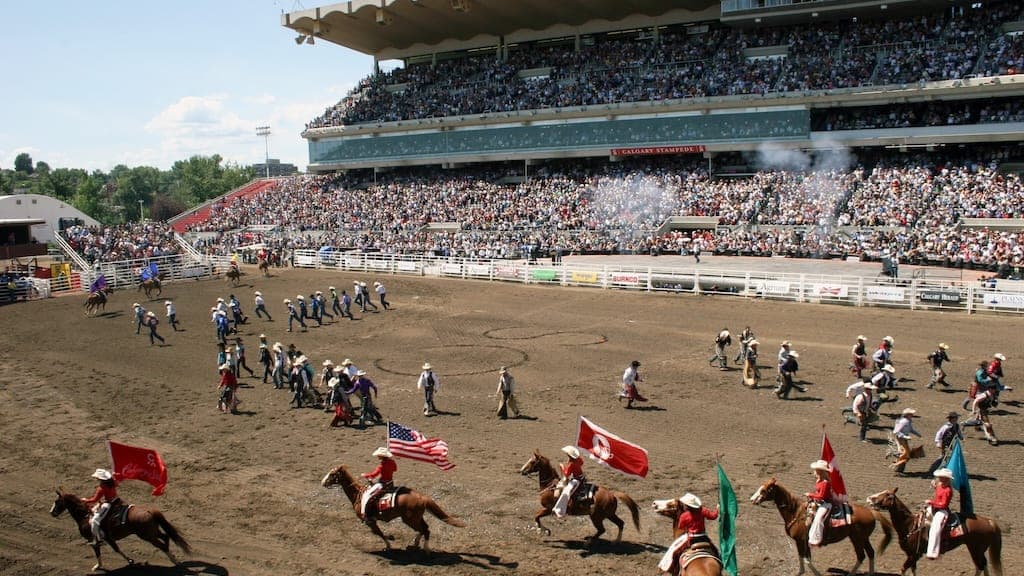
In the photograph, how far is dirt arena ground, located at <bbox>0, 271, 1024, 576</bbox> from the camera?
10930 mm

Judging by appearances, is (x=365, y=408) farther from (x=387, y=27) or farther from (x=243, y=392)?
(x=387, y=27)

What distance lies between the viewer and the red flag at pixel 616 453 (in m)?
10.5

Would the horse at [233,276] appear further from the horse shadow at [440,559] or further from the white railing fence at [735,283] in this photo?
the horse shadow at [440,559]

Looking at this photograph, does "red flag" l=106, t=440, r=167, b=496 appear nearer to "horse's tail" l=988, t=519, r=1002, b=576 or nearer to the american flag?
the american flag

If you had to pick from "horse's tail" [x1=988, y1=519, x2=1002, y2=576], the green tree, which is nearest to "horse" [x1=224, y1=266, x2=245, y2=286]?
"horse's tail" [x1=988, y1=519, x2=1002, y2=576]

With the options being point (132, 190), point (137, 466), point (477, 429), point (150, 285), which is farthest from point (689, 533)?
point (132, 190)

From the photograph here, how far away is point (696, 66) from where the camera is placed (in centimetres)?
5034

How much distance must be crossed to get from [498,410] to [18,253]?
41.5m

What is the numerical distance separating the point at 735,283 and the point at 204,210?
55.0m

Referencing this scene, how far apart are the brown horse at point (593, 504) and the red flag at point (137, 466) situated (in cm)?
497

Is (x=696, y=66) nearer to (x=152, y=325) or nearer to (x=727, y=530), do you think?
(x=152, y=325)

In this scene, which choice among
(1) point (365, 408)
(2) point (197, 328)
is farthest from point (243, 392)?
(2) point (197, 328)

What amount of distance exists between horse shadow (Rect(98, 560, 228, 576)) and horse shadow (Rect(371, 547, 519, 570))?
82.7 inches

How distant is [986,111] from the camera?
4084 cm
